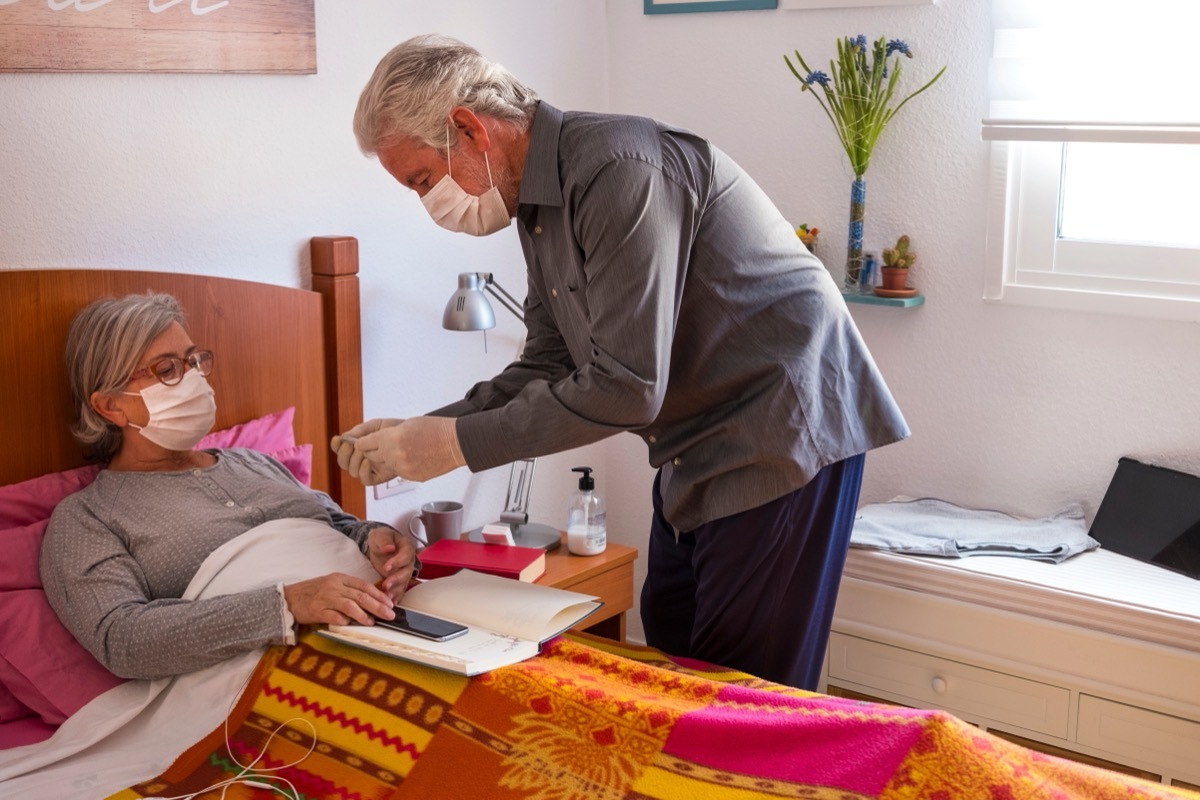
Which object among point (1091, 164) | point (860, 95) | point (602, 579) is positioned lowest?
point (602, 579)

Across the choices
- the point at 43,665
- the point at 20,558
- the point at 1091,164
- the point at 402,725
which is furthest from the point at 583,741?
the point at 1091,164

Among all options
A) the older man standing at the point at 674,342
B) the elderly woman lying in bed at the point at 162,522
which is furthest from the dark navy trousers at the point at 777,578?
the elderly woman lying in bed at the point at 162,522

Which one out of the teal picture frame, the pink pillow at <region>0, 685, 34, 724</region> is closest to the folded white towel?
the teal picture frame

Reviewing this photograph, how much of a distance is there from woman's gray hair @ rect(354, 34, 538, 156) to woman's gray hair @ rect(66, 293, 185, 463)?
1.64 feet

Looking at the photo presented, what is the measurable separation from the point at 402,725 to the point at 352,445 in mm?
455

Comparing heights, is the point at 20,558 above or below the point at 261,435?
below

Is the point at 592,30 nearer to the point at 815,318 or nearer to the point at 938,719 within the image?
the point at 815,318

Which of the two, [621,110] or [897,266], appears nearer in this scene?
[897,266]

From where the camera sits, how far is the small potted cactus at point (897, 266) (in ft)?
8.57

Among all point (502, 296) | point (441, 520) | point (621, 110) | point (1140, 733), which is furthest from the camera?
point (621, 110)

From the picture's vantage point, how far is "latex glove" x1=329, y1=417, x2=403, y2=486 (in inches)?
67.0

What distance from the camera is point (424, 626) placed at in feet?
5.40

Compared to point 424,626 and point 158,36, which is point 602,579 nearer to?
point 424,626

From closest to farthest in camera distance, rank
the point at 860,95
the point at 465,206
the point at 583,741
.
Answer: the point at 583,741 < the point at 465,206 < the point at 860,95
